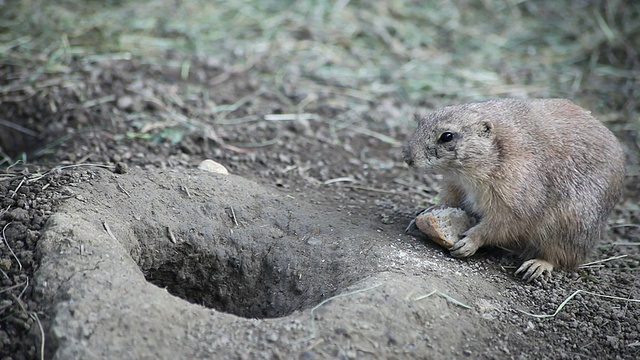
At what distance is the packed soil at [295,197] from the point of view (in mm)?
4117

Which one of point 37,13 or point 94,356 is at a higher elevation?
point 94,356

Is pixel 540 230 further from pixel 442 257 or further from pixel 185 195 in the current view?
pixel 185 195

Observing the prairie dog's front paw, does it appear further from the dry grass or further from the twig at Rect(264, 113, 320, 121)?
the dry grass

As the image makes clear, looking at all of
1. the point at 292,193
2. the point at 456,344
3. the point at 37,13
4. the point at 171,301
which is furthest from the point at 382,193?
the point at 37,13

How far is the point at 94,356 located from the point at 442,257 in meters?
2.47

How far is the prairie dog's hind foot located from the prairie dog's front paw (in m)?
0.36

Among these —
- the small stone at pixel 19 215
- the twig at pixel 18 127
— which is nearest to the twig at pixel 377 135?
the twig at pixel 18 127

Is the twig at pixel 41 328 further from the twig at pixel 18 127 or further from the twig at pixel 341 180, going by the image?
the twig at pixel 18 127

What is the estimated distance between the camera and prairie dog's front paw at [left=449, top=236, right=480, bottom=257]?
16.1 ft

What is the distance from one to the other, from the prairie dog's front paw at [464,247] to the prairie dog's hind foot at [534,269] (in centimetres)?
36

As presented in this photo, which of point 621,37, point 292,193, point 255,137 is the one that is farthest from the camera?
point 621,37

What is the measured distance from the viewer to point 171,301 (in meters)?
3.95

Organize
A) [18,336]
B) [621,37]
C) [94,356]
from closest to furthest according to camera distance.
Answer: [94,356]
[18,336]
[621,37]

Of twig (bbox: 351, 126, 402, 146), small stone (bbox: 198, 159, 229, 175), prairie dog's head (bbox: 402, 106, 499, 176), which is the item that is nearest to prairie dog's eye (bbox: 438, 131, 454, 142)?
prairie dog's head (bbox: 402, 106, 499, 176)
